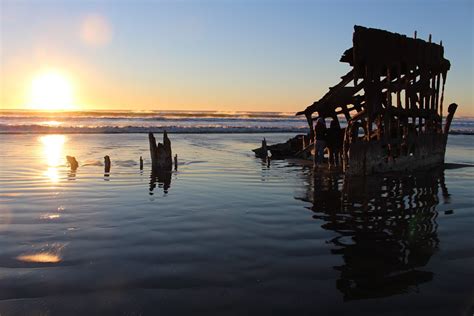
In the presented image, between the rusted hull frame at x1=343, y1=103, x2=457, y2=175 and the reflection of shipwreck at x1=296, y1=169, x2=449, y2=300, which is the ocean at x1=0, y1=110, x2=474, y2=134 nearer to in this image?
the rusted hull frame at x1=343, y1=103, x2=457, y2=175

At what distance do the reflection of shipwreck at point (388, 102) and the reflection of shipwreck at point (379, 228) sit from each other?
1354 millimetres

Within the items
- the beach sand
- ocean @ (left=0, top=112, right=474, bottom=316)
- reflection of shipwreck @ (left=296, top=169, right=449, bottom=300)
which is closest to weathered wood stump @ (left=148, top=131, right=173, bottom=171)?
ocean @ (left=0, top=112, right=474, bottom=316)

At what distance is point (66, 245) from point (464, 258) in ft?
17.4

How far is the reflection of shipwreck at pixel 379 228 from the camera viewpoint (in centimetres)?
503

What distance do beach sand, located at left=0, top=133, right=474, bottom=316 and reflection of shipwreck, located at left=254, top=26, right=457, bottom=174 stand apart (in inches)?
103

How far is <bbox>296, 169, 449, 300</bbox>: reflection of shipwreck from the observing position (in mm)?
5031

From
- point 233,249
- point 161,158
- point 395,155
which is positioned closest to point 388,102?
point 395,155

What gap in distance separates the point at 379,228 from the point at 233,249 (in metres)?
2.70

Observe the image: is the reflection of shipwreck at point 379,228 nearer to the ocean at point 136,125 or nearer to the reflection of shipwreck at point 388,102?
the reflection of shipwreck at point 388,102

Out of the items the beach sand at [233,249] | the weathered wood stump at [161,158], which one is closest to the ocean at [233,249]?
the beach sand at [233,249]

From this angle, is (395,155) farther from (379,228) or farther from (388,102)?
(379,228)

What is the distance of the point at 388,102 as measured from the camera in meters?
14.1

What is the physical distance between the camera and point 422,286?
482cm

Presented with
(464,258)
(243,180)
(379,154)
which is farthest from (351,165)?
(464,258)
